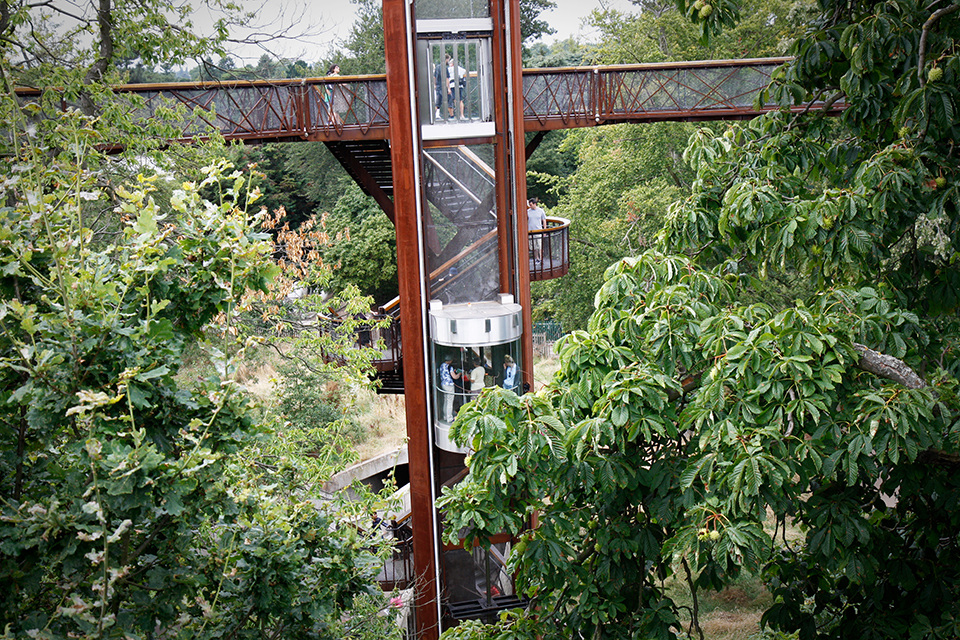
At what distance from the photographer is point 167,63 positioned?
24.8 feet

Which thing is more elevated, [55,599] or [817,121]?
[817,121]

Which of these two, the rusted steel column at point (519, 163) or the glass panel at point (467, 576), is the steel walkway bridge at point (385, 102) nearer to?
the rusted steel column at point (519, 163)

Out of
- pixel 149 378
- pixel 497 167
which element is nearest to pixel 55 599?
pixel 149 378

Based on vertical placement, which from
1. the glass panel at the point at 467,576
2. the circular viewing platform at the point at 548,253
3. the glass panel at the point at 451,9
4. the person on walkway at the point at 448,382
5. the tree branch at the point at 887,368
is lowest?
the glass panel at the point at 467,576

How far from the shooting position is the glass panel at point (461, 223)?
8445mm

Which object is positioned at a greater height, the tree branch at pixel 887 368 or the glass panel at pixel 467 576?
the tree branch at pixel 887 368

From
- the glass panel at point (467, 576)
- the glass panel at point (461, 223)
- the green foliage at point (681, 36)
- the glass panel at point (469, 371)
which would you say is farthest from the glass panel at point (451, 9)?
the green foliage at point (681, 36)

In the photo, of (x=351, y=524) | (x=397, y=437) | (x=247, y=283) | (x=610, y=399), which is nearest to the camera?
(x=247, y=283)

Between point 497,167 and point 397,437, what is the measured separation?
11111 mm

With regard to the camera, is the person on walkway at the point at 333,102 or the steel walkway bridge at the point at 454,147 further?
the person on walkway at the point at 333,102

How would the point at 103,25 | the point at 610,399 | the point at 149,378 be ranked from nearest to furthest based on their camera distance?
the point at 149,378 → the point at 610,399 → the point at 103,25

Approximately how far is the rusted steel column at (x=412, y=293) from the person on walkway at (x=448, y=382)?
→ 0.79ft

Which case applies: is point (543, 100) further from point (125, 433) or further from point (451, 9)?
point (125, 433)

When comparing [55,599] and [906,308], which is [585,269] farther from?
[55,599]
